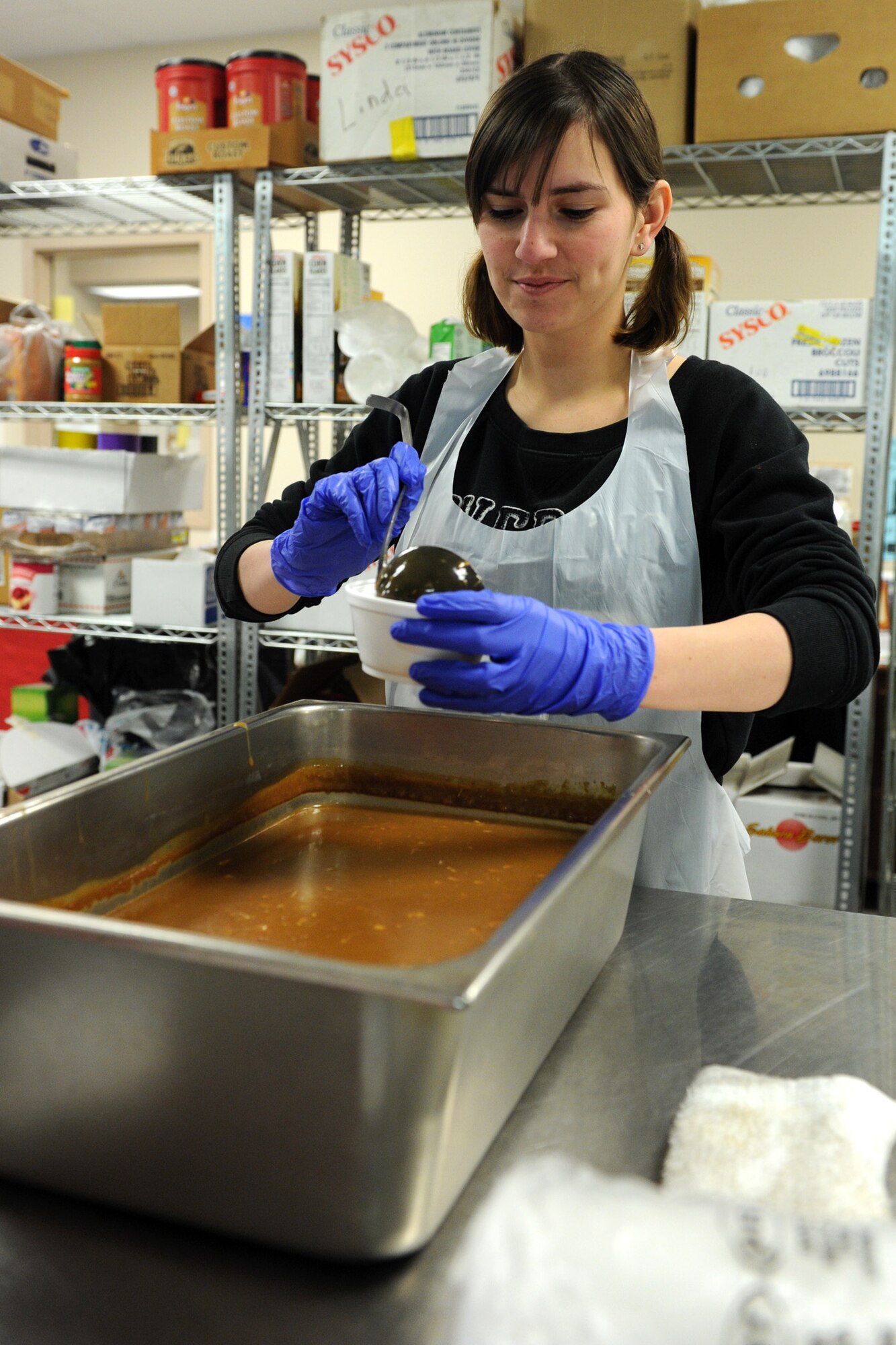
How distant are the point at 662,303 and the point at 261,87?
5.47ft

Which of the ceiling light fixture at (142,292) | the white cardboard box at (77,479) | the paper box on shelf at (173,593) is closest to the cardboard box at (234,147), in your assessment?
the white cardboard box at (77,479)

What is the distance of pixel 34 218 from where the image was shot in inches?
132

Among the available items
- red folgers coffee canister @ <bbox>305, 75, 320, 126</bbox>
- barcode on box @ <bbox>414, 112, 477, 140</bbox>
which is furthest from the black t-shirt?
red folgers coffee canister @ <bbox>305, 75, 320, 126</bbox>

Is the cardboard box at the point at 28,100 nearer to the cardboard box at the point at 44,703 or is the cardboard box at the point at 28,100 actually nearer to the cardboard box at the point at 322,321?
the cardboard box at the point at 322,321

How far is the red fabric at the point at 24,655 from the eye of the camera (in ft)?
12.0

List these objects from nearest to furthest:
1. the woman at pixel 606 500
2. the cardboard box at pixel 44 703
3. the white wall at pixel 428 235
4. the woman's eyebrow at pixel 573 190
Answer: the woman at pixel 606 500
the woman's eyebrow at pixel 573 190
the cardboard box at pixel 44 703
the white wall at pixel 428 235

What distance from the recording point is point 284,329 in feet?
8.74

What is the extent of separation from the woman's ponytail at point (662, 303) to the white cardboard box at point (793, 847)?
4.78 ft

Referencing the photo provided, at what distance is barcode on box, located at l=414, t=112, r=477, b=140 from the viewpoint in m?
2.40

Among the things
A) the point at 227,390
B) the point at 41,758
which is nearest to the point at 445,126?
the point at 227,390

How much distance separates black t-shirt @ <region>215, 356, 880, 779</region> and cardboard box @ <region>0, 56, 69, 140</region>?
2103 millimetres

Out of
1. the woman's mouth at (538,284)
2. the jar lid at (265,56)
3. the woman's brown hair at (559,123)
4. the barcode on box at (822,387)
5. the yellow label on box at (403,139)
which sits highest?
the jar lid at (265,56)

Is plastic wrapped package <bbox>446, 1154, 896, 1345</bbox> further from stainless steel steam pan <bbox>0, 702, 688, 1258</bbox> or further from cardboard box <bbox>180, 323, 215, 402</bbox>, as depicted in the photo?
cardboard box <bbox>180, 323, 215, 402</bbox>

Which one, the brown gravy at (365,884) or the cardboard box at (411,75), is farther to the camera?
the cardboard box at (411,75)
